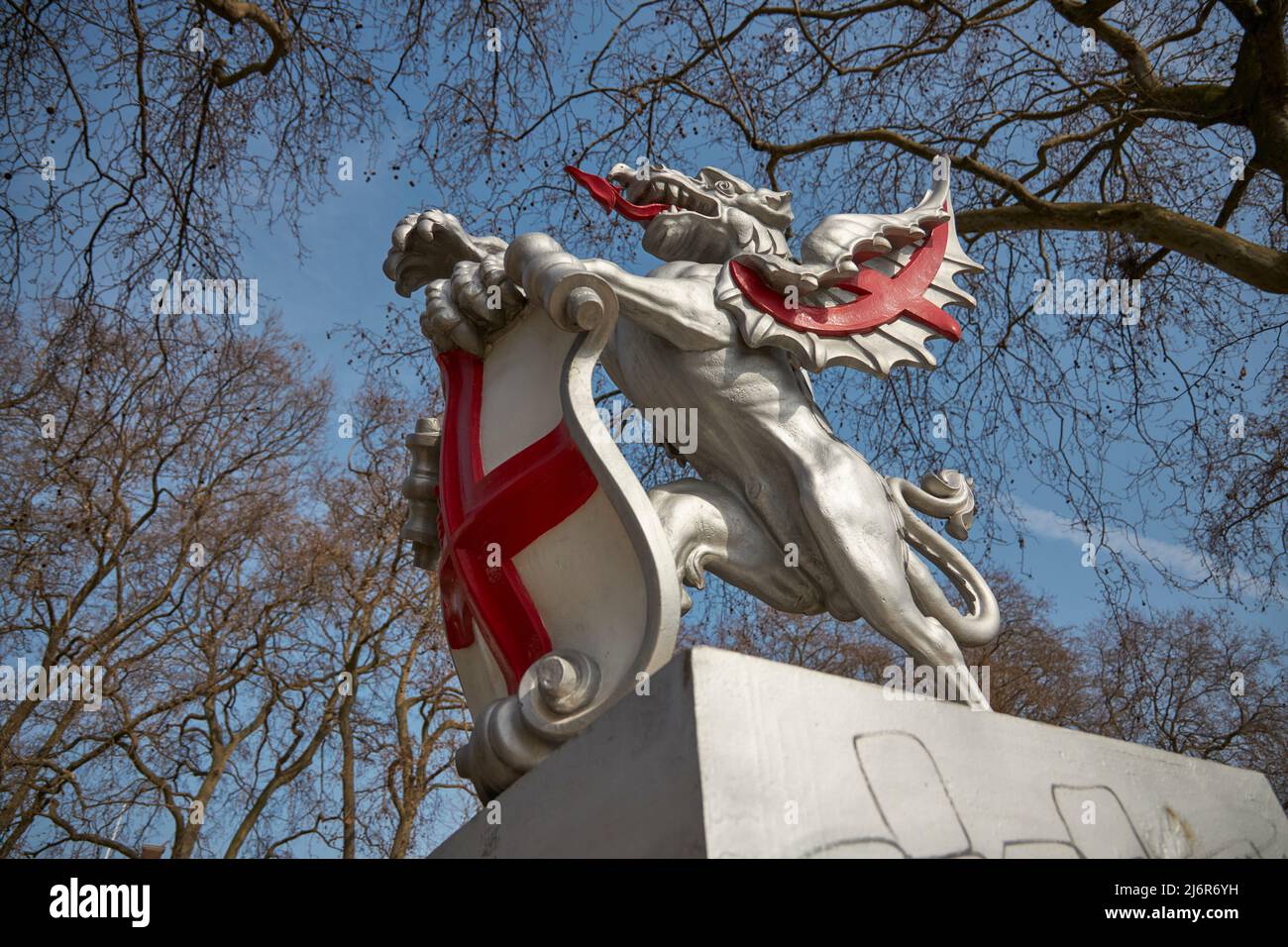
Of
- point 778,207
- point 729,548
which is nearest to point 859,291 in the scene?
point 778,207

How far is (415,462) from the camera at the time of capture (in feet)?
11.5

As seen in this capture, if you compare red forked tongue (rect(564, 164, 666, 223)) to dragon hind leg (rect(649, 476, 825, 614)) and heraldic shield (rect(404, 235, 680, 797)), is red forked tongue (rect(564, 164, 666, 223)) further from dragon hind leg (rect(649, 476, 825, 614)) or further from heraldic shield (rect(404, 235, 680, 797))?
dragon hind leg (rect(649, 476, 825, 614))

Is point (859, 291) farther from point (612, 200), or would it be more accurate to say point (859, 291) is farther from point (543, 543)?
point (543, 543)

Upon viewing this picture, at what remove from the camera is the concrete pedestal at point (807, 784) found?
81.3 inches

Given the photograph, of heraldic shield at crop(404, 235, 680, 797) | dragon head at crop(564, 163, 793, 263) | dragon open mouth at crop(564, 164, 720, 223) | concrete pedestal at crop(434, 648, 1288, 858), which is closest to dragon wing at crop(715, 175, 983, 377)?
dragon head at crop(564, 163, 793, 263)

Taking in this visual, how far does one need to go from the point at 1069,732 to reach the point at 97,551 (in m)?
9.17

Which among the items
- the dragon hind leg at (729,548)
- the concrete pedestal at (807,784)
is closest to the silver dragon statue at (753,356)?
the dragon hind leg at (729,548)

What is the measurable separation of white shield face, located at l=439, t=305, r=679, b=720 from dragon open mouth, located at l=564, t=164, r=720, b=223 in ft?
1.79

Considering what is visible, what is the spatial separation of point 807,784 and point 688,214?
1.94 metres

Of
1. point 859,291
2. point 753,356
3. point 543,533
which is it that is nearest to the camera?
point 543,533

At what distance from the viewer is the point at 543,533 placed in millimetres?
2988
